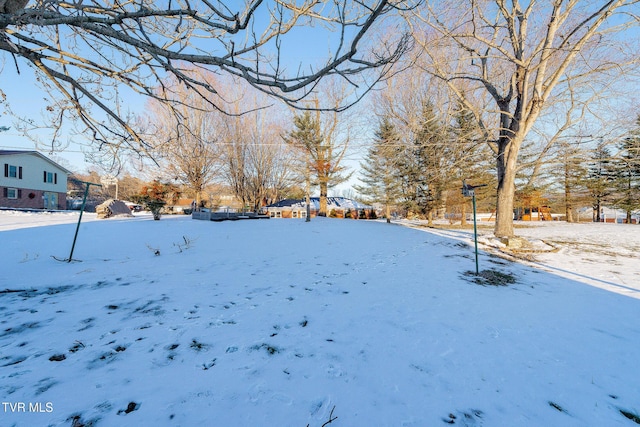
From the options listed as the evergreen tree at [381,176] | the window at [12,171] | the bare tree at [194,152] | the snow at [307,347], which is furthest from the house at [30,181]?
the evergreen tree at [381,176]

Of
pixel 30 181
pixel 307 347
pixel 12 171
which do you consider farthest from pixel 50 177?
pixel 307 347

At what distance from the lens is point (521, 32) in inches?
295

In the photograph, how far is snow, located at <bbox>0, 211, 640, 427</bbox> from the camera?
1.45 meters

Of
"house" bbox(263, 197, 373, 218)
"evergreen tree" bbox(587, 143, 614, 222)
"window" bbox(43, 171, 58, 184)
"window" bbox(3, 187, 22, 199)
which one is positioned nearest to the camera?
"evergreen tree" bbox(587, 143, 614, 222)

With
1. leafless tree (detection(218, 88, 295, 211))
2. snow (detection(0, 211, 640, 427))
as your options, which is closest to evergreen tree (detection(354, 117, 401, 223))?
leafless tree (detection(218, 88, 295, 211))

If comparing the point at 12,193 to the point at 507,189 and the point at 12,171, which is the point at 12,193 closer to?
the point at 12,171

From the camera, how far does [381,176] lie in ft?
73.1

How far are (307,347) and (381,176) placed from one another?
21.4 m

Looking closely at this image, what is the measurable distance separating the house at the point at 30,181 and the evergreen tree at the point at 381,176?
32.2 meters

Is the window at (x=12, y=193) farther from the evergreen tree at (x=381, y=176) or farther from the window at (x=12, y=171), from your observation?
the evergreen tree at (x=381, y=176)

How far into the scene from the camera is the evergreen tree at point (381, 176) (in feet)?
63.3

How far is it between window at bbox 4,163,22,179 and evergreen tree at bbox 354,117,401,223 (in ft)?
106

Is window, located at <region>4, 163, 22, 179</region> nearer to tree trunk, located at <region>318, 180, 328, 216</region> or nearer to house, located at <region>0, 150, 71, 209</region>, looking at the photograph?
house, located at <region>0, 150, 71, 209</region>

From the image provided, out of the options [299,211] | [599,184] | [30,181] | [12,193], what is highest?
[30,181]
